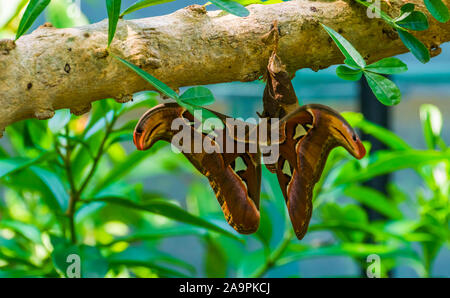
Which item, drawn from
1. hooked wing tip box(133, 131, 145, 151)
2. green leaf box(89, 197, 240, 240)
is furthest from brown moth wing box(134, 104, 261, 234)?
green leaf box(89, 197, 240, 240)

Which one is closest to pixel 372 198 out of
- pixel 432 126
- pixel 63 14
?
pixel 432 126

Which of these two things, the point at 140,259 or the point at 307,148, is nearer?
the point at 307,148

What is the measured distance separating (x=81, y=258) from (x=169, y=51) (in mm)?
503

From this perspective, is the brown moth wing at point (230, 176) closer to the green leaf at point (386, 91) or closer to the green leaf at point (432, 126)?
the green leaf at point (386, 91)

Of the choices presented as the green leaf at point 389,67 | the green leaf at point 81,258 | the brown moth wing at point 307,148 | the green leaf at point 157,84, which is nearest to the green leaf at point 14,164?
the green leaf at point 81,258

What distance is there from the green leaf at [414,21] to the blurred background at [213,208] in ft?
1.11

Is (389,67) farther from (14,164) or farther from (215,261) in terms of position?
(215,261)

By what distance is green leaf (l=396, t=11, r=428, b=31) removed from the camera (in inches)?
22.4

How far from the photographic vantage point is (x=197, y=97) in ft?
1.70

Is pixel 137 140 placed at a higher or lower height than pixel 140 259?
higher

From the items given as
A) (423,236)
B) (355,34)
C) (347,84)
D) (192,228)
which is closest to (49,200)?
(192,228)

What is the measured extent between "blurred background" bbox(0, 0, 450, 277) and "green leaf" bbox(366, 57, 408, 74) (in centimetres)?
35

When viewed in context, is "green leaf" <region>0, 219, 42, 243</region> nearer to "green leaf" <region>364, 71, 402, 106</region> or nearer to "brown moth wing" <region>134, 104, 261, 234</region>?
"brown moth wing" <region>134, 104, 261, 234</region>

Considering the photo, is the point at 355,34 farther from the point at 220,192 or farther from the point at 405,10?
the point at 220,192
